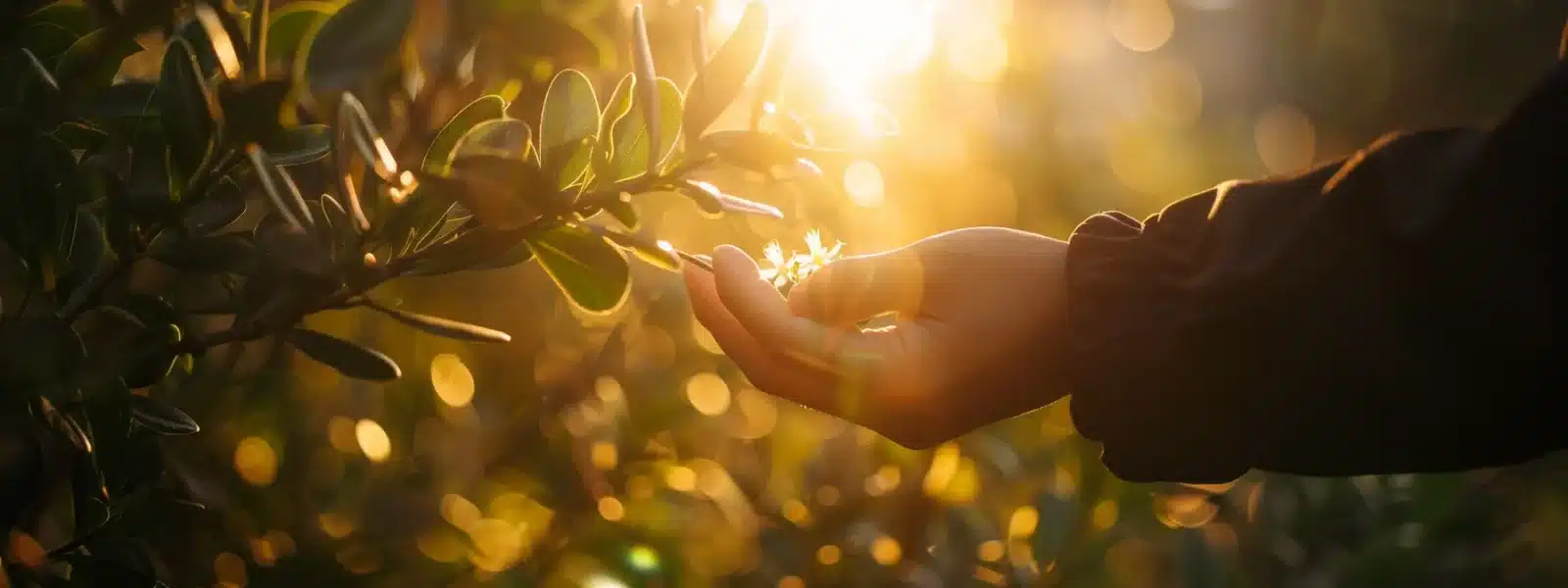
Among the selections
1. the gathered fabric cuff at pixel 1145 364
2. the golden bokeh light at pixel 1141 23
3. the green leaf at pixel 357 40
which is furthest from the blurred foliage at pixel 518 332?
the golden bokeh light at pixel 1141 23

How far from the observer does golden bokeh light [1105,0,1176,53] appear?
390cm

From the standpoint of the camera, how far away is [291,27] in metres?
0.51

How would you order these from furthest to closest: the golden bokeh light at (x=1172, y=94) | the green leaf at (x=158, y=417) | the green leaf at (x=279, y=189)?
the golden bokeh light at (x=1172, y=94) < the green leaf at (x=158, y=417) < the green leaf at (x=279, y=189)

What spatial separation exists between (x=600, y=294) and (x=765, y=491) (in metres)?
0.76

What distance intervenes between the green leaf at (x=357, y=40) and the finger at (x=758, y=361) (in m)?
0.33

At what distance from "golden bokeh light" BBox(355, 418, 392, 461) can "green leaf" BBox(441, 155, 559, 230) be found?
0.65m

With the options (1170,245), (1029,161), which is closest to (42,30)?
(1170,245)

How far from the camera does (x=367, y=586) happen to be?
3.09 feet

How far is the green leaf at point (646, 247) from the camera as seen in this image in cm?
50

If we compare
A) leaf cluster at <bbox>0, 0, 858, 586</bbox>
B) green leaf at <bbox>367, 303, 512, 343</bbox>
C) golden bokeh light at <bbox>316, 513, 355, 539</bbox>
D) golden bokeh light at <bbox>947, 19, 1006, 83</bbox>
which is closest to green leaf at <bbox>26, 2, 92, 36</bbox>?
leaf cluster at <bbox>0, 0, 858, 586</bbox>

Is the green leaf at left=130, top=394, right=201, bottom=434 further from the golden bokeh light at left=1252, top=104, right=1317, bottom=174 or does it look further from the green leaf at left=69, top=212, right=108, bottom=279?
the golden bokeh light at left=1252, top=104, right=1317, bottom=174

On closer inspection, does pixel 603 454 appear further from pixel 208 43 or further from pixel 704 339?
pixel 208 43

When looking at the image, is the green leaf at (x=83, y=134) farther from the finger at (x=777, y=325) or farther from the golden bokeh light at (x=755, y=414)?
the golden bokeh light at (x=755, y=414)

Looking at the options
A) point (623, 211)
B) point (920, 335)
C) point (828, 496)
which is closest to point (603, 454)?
point (828, 496)
